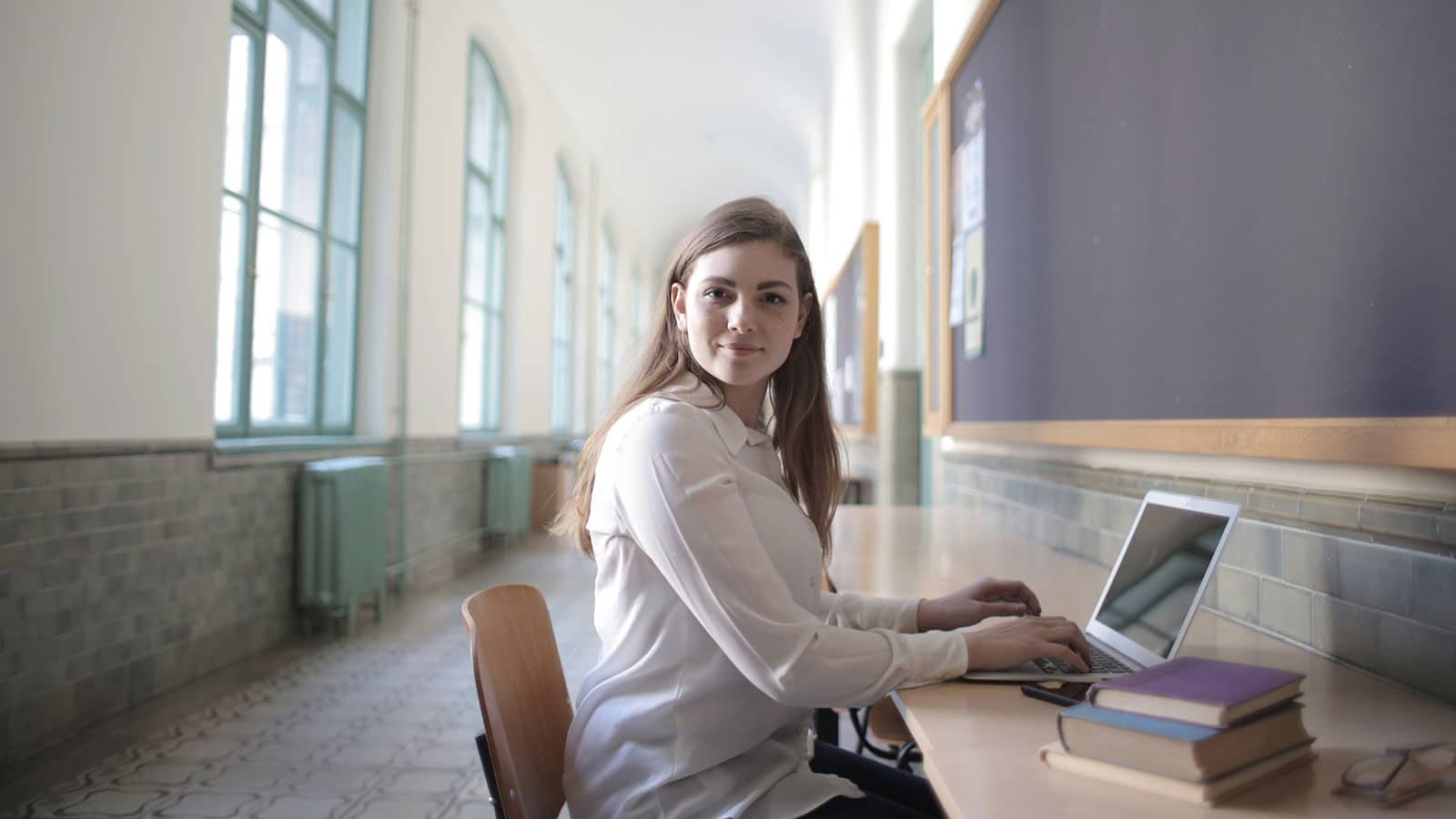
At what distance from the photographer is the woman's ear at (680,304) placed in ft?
4.65

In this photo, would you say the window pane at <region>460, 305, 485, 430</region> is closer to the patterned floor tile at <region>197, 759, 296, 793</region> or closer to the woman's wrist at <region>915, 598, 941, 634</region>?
the patterned floor tile at <region>197, 759, 296, 793</region>

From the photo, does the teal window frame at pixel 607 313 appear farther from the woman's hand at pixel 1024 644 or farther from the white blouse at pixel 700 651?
the woman's hand at pixel 1024 644

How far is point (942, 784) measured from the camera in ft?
2.66

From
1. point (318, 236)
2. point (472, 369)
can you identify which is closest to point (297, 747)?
point (318, 236)

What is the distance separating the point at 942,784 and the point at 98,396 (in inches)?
124

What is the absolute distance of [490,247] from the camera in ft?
26.6

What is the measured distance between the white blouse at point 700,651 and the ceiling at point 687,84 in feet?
25.2

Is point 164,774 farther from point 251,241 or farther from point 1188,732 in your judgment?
point 1188,732

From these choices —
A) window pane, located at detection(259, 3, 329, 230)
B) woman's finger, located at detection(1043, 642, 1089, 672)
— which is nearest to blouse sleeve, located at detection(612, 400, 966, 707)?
woman's finger, located at detection(1043, 642, 1089, 672)

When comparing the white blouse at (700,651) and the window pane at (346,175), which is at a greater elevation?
the window pane at (346,175)

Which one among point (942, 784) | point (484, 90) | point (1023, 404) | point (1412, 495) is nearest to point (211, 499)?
point (1023, 404)

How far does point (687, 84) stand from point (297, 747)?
9.42 m

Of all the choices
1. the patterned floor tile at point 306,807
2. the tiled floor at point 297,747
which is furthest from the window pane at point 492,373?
the patterned floor tile at point 306,807

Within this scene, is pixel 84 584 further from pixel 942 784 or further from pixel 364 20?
pixel 364 20
